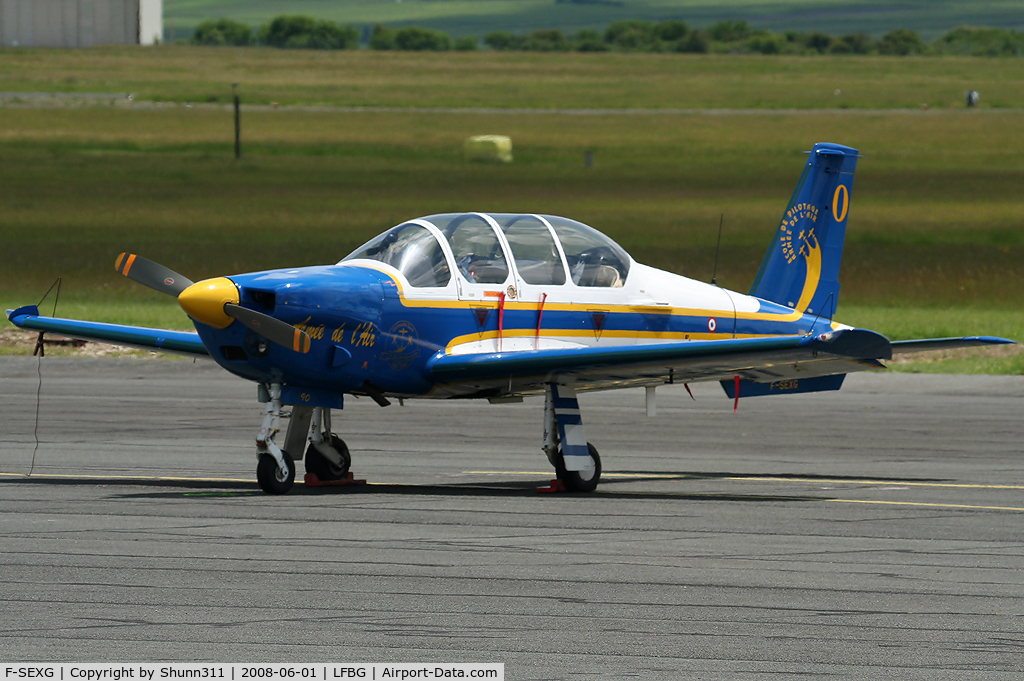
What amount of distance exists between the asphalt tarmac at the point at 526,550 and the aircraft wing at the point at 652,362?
1029mm

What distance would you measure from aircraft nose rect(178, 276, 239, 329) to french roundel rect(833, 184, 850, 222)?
6.94m

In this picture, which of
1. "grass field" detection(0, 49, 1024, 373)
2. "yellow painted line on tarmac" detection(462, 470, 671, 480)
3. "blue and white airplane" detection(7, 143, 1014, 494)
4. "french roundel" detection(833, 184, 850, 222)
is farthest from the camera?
"grass field" detection(0, 49, 1024, 373)

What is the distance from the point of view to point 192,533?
10.2m

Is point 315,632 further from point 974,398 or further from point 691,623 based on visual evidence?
point 974,398

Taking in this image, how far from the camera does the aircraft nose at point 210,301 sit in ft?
37.9

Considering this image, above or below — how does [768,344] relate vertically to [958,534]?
above

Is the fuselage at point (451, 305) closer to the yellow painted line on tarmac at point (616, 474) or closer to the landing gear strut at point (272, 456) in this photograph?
the landing gear strut at point (272, 456)

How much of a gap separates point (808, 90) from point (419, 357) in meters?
103

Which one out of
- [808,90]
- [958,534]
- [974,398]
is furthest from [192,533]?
[808,90]

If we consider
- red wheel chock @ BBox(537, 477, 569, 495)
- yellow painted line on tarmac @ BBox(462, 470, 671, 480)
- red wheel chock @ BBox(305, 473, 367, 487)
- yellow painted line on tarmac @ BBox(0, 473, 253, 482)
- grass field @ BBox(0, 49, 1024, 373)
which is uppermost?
red wheel chock @ BBox(537, 477, 569, 495)

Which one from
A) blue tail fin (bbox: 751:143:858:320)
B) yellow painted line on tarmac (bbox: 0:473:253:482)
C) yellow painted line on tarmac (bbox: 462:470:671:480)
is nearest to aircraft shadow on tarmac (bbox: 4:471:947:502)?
yellow painted line on tarmac (bbox: 0:473:253:482)

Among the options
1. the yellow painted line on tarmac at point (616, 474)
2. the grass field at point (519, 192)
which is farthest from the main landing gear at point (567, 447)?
the grass field at point (519, 192)

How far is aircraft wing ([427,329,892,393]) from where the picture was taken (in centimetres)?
1141

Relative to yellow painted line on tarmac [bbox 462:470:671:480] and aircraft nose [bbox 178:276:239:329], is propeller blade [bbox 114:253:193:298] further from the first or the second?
yellow painted line on tarmac [bbox 462:470:671:480]
